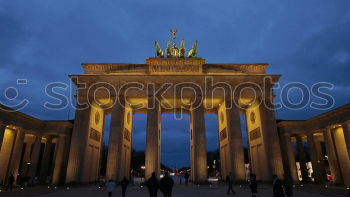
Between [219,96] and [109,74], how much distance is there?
15.8m

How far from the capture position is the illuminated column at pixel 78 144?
1211 inches

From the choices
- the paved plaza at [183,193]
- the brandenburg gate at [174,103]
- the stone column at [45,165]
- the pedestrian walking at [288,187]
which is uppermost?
the brandenburg gate at [174,103]

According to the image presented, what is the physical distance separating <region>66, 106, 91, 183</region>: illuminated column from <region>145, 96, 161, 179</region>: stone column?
8479 mm

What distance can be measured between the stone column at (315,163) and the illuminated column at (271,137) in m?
6.03

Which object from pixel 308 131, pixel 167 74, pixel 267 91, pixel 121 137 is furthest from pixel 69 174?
pixel 308 131

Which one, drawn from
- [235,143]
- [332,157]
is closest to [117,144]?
[235,143]

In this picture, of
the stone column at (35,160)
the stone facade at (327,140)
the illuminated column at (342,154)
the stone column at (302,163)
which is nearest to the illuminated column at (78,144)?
the stone column at (35,160)

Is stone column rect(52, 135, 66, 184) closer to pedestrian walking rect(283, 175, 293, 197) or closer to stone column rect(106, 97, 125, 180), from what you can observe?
stone column rect(106, 97, 125, 180)

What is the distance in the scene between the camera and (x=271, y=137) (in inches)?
1264

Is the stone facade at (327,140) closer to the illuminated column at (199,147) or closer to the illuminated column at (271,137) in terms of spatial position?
the illuminated column at (271,137)

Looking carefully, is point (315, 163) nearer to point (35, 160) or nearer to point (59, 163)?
point (59, 163)

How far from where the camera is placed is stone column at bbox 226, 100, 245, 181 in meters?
30.7

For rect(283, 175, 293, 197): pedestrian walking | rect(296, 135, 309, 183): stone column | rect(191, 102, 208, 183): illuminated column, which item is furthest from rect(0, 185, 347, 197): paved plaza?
rect(296, 135, 309, 183): stone column

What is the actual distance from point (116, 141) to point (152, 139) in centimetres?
472
